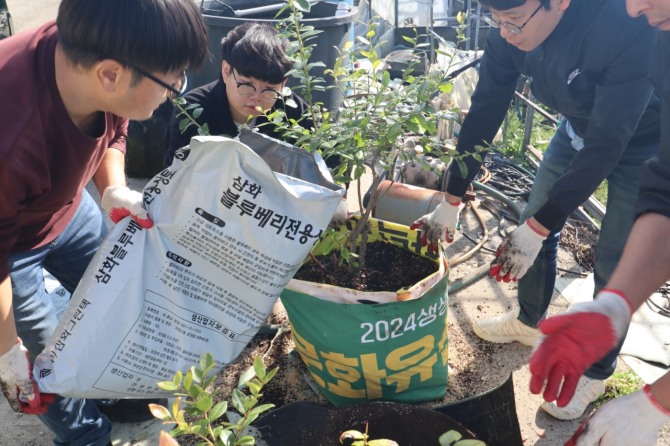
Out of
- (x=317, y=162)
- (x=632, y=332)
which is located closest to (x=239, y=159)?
(x=317, y=162)

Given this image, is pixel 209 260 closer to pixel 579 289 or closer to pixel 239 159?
pixel 239 159

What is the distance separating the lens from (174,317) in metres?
1.53

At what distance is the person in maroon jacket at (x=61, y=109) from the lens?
1229mm

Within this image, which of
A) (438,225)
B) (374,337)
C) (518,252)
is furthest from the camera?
(438,225)

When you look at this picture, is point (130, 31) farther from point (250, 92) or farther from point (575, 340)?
point (575, 340)

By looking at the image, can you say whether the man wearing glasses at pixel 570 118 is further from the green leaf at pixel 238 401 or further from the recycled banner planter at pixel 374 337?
the green leaf at pixel 238 401

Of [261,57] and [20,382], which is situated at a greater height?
[261,57]

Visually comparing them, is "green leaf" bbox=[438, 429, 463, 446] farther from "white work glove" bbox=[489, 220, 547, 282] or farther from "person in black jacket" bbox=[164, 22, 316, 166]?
"person in black jacket" bbox=[164, 22, 316, 166]

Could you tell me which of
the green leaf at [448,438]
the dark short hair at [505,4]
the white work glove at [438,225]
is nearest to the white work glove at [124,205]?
the green leaf at [448,438]

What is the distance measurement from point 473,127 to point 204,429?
4.84 ft

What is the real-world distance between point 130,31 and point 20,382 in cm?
94

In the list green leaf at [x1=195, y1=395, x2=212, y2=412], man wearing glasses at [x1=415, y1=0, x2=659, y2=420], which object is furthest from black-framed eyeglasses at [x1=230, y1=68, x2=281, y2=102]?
green leaf at [x1=195, y1=395, x2=212, y2=412]

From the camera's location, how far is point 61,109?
4.46ft

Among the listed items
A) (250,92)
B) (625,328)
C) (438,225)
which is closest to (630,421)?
(625,328)
